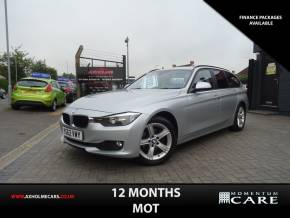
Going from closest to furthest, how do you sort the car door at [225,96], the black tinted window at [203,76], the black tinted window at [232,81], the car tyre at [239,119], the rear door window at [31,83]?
the black tinted window at [203,76]
the car door at [225,96]
the black tinted window at [232,81]
the car tyre at [239,119]
the rear door window at [31,83]

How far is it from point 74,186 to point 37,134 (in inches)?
156

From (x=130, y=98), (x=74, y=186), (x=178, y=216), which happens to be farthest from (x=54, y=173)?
(x=178, y=216)

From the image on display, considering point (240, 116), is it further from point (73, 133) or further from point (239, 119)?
point (73, 133)

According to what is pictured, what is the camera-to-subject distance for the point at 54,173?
3.85m

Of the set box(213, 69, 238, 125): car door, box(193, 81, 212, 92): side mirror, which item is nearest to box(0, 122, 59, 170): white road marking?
box(193, 81, 212, 92): side mirror

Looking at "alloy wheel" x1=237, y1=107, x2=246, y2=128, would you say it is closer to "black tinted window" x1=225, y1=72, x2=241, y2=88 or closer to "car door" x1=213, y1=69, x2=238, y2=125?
"car door" x1=213, y1=69, x2=238, y2=125

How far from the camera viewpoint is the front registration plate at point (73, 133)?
13.0 feet

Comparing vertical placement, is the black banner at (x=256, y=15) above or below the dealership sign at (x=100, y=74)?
above

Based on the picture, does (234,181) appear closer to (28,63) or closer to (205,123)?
(205,123)

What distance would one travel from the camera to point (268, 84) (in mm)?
11047

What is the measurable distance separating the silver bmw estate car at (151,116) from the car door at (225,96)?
42mm

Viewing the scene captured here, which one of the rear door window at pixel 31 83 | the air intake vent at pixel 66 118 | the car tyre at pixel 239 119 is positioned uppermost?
the rear door window at pixel 31 83

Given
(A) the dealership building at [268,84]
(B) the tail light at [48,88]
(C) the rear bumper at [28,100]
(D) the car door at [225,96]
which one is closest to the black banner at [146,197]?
(D) the car door at [225,96]

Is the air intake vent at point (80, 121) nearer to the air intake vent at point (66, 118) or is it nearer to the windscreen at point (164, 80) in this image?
the air intake vent at point (66, 118)
